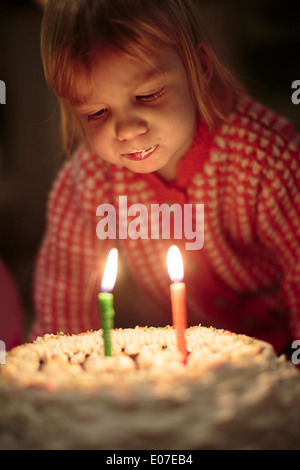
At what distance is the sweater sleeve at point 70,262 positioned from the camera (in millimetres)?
791

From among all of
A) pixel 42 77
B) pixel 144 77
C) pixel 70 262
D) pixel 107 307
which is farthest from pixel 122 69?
pixel 70 262

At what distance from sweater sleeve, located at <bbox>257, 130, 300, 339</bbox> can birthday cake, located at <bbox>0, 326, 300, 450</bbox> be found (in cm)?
33

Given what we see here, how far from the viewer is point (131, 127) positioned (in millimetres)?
529

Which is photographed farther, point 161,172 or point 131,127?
point 161,172

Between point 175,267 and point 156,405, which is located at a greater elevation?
point 175,267

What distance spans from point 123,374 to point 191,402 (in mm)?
51

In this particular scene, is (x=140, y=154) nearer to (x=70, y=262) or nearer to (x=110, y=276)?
(x=110, y=276)

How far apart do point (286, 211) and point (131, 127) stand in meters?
0.27

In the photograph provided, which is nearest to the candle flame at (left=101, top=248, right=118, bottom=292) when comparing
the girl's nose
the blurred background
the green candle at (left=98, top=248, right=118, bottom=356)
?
the green candle at (left=98, top=248, right=118, bottom=356)

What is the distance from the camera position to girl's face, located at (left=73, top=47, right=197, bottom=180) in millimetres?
511

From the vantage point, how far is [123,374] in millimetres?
342

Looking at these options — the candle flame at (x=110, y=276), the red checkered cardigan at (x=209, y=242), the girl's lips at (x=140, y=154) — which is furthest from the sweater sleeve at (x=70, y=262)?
the candle flame at (x=110, y=276)
